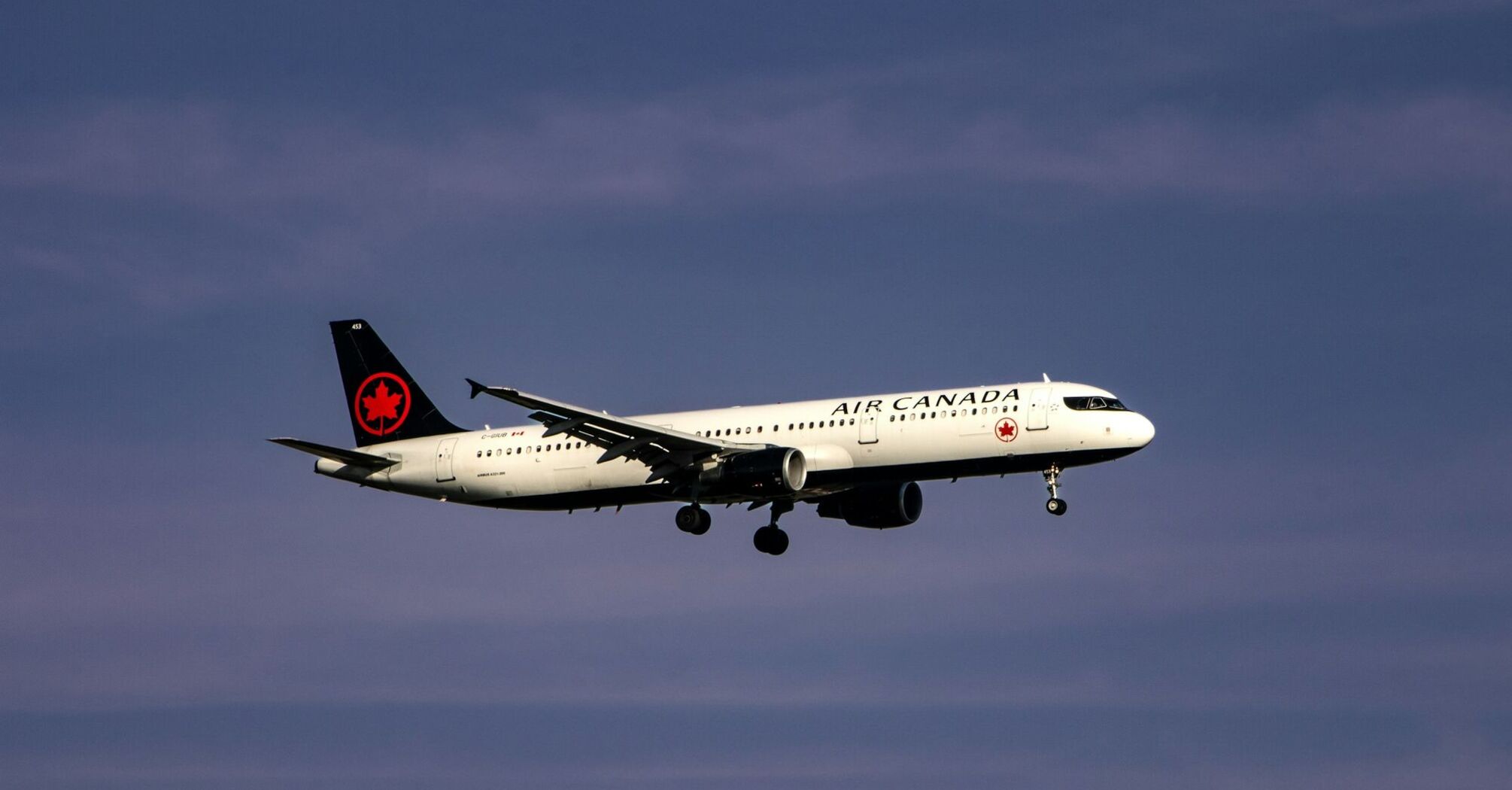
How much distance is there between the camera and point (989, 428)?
63562 millimetres

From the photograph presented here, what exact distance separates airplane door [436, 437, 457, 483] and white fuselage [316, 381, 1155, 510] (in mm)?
37

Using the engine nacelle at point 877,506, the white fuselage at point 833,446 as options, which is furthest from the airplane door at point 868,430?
the engine nacelle at point 877,506

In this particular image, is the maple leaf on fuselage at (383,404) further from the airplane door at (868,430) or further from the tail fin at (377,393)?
the airplane door at (868,430)

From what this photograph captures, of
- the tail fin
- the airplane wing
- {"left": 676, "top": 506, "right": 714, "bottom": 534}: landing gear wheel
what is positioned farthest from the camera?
the tail fin

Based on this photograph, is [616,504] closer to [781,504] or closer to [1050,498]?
[781,504]

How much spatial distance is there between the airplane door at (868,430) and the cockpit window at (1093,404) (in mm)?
6059

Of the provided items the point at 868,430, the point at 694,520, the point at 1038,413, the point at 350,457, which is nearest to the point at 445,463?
the point at 350,457

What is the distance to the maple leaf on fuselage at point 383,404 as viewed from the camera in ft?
244

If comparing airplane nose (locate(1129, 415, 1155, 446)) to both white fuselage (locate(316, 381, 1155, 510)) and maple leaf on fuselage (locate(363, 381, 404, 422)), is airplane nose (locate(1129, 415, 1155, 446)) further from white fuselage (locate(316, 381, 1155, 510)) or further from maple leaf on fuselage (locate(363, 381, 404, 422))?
maple leaf on fuselage (locate(363, 381, 404, 422))

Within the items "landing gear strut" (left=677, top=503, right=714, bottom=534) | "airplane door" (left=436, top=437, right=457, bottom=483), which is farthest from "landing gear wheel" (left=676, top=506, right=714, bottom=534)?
"airplane door" (left=436, top=437, right=457, bottom=483)

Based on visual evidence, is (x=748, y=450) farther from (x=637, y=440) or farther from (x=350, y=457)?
(x=350, y=457)

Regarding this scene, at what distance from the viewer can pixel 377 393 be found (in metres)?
75.2

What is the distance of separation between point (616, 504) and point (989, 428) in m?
13.6

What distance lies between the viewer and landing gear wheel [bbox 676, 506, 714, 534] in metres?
67.8
